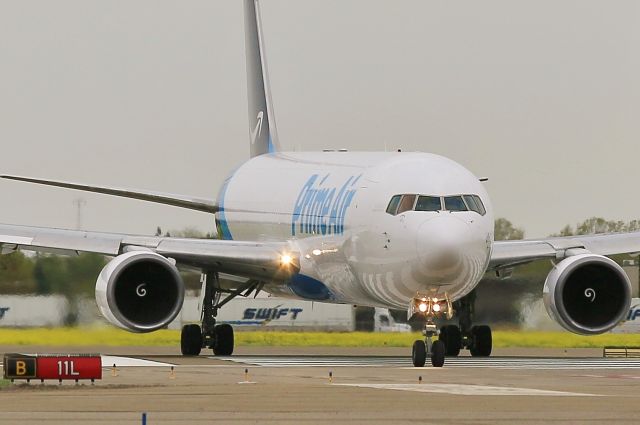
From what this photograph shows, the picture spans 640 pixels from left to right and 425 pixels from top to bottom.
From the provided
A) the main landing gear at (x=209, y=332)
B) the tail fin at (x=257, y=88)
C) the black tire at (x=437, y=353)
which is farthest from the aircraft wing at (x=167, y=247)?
the tail fin at (x=257, y=88)

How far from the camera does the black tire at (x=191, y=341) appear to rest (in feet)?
122

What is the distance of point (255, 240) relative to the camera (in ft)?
135

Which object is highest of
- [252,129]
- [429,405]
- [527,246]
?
[252,129]

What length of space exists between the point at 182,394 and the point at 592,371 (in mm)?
9479

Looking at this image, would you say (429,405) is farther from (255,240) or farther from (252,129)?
(252,129)

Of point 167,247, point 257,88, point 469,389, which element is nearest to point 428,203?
point 167,247

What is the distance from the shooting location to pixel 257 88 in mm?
48844

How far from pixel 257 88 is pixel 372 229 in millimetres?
17138

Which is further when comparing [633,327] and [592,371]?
[633,327]

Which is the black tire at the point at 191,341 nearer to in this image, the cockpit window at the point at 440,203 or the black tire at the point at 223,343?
the black tire at the point at 223,343

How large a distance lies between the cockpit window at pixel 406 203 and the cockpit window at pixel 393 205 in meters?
0.13

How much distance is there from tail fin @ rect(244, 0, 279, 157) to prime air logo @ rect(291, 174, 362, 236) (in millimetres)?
9176

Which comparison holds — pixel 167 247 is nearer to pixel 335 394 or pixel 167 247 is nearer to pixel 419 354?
pixel 419 354


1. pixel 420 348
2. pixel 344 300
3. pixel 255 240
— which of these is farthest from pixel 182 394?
pixel 255 240
